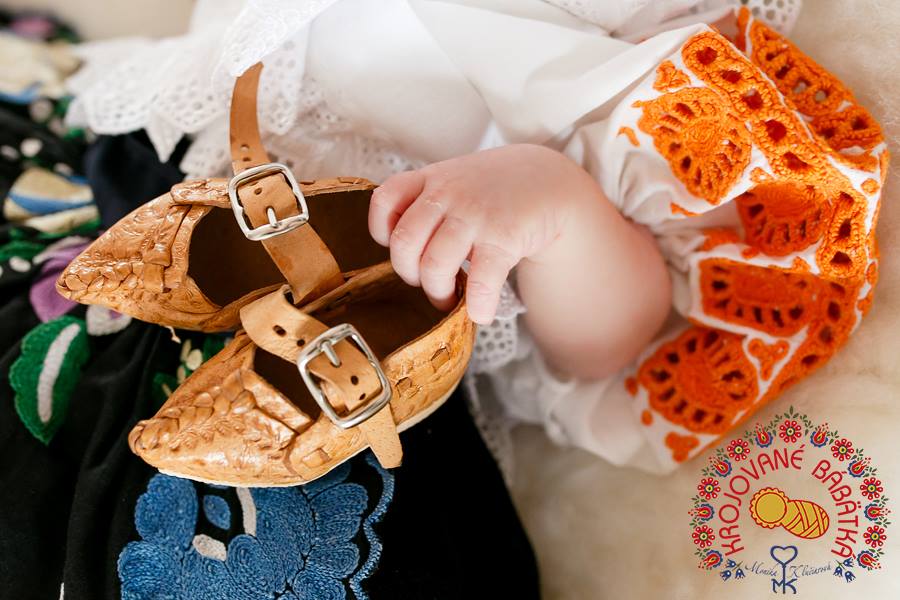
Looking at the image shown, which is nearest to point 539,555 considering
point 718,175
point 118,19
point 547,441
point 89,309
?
point 547,441

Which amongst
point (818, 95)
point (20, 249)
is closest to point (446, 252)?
point (818, 95)

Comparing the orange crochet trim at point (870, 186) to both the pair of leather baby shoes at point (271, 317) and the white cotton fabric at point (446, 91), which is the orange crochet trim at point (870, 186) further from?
the pair of leather baby shoes at point (271, 317)

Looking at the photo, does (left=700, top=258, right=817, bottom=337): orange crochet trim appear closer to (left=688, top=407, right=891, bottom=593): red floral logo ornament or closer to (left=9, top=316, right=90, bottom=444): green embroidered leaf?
(left=688, top=407, right=891, bottom=593): red floral logo ornament

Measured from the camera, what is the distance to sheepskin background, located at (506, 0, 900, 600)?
1.71 feet

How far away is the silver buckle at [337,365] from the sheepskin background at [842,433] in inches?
10.4

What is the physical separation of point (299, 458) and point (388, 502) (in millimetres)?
111

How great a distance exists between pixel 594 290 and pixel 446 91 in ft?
0.73

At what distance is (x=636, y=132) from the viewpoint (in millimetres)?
592

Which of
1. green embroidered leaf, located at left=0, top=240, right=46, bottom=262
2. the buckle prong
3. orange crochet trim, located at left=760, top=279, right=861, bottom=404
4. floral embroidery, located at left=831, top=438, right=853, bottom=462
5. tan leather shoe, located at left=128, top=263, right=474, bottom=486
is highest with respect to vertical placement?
the buckle prong

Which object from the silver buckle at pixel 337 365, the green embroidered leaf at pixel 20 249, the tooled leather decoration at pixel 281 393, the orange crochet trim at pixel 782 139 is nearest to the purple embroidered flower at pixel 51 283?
the green embroidered leaf at pixel 20 249

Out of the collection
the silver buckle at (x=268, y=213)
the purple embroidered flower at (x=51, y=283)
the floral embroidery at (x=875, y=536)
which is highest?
the silver buckle at (x=268, y=213)

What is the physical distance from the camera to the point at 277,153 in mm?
679

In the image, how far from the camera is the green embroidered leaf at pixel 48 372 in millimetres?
597

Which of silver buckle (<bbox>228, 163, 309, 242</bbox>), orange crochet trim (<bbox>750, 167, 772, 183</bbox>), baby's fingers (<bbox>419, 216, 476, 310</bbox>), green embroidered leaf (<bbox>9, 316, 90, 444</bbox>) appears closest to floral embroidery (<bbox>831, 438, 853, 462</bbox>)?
orange crochet trim (<bbox>750, 167, 772, 183</bbox>)
